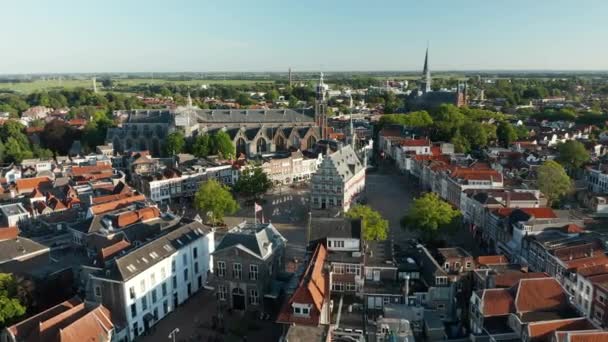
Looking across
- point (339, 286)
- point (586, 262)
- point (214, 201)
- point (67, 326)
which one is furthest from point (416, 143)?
point (67, 326)

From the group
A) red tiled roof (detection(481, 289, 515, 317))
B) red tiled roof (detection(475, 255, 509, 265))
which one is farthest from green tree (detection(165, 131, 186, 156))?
red tiled roof (detection(481, 289, 515, 317))

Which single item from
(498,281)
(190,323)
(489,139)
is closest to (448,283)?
(498,281)

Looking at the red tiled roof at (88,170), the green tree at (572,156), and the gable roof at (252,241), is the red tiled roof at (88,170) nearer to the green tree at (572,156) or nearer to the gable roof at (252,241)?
the gable roof at (252,241)

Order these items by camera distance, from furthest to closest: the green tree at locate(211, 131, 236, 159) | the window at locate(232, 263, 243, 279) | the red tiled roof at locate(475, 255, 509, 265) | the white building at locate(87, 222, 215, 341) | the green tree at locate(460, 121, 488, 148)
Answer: the green tree at locate(460, 121, 488, 148), the green tree at locate(211, 131, 236, 159), the red tiled roof at locate(475, 255, 509, 265), the window at locate(232, 263, 243, 279), the white building at locate(87, 222, 215, 341)

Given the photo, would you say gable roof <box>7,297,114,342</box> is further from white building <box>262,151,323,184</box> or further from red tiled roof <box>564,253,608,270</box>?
white building <box>262,151,323,184</box>

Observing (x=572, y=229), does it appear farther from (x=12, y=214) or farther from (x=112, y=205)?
(x=12, y=214)

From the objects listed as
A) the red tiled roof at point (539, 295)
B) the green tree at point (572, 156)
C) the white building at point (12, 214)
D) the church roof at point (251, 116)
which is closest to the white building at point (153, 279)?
the white building at point (12, 214)
